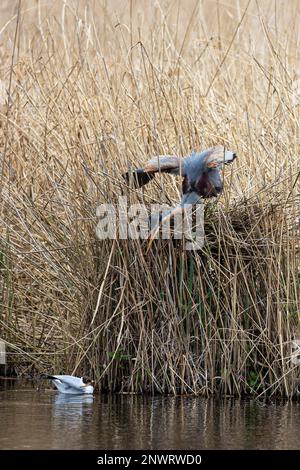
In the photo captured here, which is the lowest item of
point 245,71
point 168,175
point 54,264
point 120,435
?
point 120,435

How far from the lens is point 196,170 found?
5.85m

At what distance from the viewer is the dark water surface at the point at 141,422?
482cm

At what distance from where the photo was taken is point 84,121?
6.92 meters

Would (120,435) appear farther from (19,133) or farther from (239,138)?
(19,133)

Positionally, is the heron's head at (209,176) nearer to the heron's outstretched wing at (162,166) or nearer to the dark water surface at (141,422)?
the heron's outstretched wing at (162,166)

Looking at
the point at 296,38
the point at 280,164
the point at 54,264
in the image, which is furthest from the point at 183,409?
the point at 296,38

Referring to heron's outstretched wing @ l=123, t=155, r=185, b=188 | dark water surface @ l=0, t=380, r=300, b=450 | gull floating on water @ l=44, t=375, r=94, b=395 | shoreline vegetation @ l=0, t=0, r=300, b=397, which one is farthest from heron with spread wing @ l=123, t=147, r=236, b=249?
dark water surface @ l=0, t=380, r=300, b=450

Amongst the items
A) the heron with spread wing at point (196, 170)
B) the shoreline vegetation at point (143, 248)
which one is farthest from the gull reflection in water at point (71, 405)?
the heron with spread wing at point (196, 170)

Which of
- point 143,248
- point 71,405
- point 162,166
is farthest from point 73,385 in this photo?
point 162,166

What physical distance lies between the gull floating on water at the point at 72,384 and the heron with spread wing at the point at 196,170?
0.91 meters

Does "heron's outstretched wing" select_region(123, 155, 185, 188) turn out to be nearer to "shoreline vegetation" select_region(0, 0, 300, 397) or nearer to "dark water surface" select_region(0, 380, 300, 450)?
"shoreline vegetation" select_region(0, 0, 300, 397)

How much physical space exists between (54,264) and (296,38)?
3562 millimetres

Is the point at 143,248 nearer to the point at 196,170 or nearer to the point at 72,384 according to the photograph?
the point at 196,170

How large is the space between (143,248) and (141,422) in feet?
3.91
